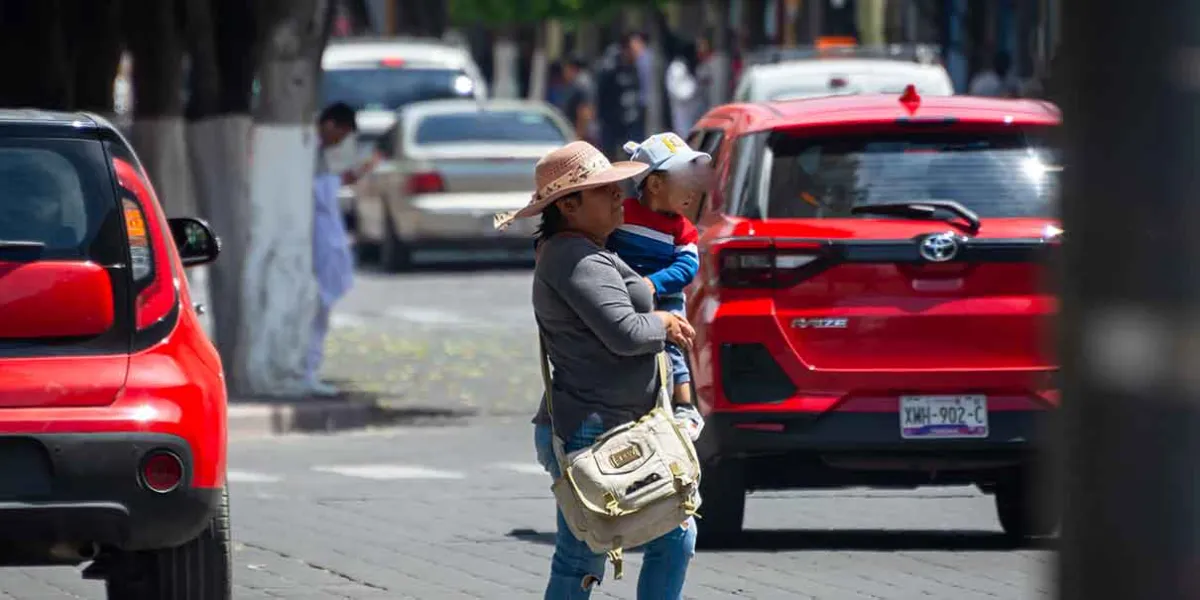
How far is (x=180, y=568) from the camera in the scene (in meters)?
6.53

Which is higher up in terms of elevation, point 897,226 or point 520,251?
point 897,226

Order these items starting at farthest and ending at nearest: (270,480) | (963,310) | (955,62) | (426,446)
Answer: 1. (955,62)
2. (426,446)
3. (270,480)
4. (963,310)

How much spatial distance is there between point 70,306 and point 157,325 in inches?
9.5

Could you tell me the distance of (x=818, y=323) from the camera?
336 inches

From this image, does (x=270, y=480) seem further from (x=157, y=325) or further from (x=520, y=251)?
(x=520, y=251)

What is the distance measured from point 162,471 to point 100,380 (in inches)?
11.5

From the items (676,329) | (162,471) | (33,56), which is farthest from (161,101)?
(676,329)

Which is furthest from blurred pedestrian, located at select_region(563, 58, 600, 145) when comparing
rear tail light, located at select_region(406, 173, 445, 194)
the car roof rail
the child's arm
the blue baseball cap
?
the blue baseball cap

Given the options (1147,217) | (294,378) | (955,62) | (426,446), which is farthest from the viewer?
(955,62)

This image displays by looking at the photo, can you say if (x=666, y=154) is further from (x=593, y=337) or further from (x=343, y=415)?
(x=343, y=415)

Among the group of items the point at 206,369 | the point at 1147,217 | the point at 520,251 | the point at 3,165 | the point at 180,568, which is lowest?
the point at 520,251

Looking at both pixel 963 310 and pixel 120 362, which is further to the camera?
pixel 963 310

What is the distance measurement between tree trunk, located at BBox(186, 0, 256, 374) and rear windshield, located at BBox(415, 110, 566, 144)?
33.0 feet

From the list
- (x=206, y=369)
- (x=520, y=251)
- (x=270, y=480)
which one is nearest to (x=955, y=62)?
(x=520, y=251)
